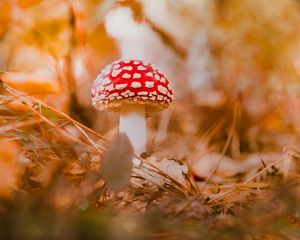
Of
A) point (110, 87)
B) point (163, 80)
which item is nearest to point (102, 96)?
point (110, 87)

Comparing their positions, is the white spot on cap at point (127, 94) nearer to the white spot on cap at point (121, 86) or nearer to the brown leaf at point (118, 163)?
the white spot on cap at point (121, 86)

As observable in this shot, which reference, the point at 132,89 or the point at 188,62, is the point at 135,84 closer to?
the point at 132,89

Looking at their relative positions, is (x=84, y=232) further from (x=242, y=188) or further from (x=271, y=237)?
(x=242, y=188)

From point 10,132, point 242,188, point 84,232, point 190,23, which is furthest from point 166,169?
point 190,23

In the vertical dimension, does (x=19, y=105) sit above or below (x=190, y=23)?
below

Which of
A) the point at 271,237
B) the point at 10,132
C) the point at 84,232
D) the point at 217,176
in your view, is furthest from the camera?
the point at 217,176

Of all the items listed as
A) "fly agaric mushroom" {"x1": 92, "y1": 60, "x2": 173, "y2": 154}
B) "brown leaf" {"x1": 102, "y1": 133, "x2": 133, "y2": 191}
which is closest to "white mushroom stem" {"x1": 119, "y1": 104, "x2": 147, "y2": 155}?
"fly agaric mushroom" {"x1": 92, "y1": 60, "x2": 173, "y2": 154}

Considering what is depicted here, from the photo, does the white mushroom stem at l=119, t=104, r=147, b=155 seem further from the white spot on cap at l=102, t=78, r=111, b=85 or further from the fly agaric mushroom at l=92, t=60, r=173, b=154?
the white spot on cap at l=102, t=78, r=111, b=85
